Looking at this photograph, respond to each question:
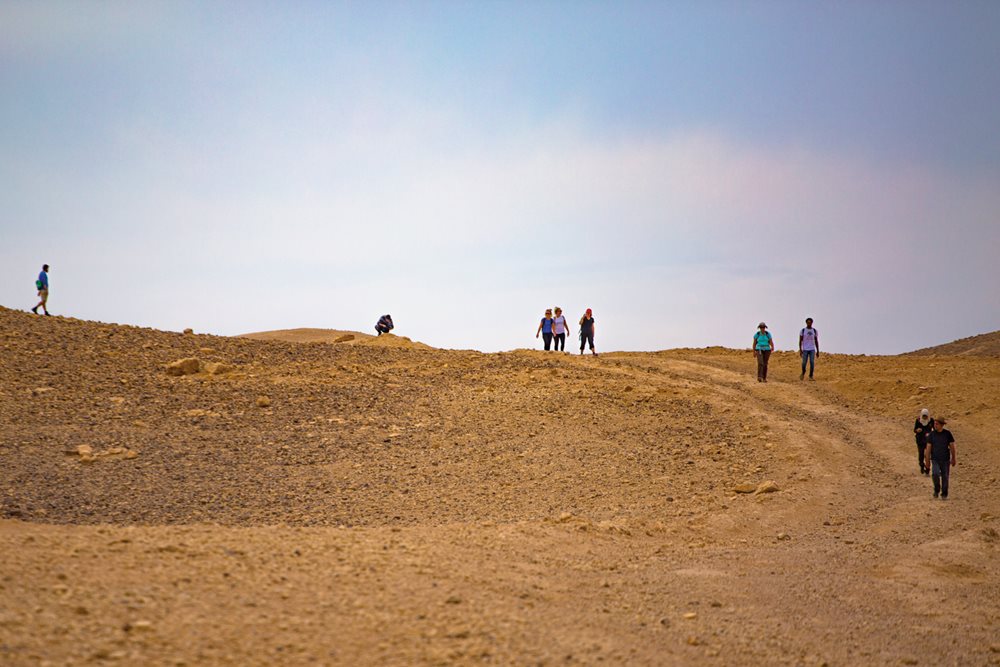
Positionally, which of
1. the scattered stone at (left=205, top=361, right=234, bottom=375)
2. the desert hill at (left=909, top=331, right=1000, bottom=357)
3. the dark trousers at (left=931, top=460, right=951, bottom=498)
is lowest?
the dark trousers at (left=931, top=460, right=951, bottom=498)

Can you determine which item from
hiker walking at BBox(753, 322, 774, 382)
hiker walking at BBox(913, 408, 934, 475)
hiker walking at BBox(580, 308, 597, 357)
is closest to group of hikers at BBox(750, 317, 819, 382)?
hiker walking at BBox(753, 322, 774, 382)

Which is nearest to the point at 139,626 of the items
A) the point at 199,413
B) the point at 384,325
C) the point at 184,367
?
the point at 199,413

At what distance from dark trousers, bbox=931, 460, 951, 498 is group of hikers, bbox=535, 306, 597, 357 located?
13.9 metres

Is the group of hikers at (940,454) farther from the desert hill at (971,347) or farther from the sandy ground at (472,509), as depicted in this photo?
the desert hill at (971,347)

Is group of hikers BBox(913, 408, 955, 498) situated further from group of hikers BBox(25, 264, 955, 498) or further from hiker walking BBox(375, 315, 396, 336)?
hiker walking BBox(375, 315, 396, 336)

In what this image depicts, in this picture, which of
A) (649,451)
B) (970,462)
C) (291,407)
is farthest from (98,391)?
(970,462)

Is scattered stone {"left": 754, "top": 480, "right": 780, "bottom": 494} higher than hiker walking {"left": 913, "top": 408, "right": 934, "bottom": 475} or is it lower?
lower

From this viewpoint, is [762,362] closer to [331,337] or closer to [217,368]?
[217,368]

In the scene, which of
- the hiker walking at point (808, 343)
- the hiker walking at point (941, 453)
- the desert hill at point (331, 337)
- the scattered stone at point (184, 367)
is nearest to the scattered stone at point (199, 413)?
the scattered stone at point (184, 367)

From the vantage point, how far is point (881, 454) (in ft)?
59.2

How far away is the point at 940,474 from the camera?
1506cm

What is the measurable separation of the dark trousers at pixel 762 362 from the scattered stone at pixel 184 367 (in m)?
14.2

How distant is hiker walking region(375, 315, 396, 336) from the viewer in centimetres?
3391

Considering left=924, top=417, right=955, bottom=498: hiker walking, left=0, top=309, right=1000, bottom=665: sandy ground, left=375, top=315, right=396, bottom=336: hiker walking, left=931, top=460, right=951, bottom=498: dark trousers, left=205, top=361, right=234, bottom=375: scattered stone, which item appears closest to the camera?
left=0, top=309, right=1000, bottom=665: sandy ground
